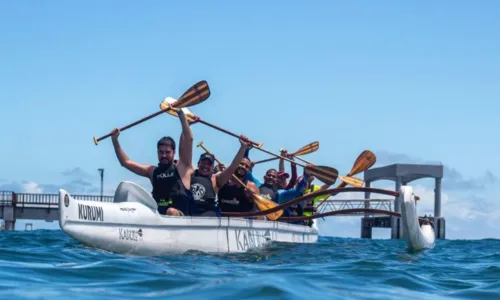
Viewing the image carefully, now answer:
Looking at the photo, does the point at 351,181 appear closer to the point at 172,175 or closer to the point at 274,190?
the point at 274,190

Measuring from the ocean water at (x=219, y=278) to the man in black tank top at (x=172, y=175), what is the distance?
78cm

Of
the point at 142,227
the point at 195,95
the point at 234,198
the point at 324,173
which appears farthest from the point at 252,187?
the point at 142,227

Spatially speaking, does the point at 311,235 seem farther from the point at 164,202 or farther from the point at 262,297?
the point at 262,297

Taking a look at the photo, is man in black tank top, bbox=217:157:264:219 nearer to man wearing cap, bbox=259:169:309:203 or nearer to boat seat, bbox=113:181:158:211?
man wearing cap, bbox=259:169:309:203

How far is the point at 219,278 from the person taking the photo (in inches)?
267

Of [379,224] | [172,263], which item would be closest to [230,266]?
[172,263]

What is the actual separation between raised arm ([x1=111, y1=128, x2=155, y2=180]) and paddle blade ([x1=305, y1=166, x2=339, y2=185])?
567 cm

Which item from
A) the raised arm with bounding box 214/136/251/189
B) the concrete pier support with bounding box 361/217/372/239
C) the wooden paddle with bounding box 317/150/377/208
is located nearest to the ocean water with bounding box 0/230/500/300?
the raised arm with bounding box 214/136/251/189

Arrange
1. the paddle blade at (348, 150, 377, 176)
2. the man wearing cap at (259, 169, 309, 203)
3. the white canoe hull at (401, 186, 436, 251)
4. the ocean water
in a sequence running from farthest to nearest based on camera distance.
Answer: the paddle blade at (348, 150, 377, 176)
the man wearing cap at (259, 169, 309, 203)
the white canoe hull at (401, 186, 436, 251)
the ocean water

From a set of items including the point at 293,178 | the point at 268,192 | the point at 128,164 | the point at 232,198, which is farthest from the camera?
the point at 293,178

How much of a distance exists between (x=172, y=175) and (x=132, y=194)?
1.00 meters

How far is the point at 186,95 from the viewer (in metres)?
12.1

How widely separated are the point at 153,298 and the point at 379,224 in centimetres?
4143

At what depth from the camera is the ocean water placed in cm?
564
